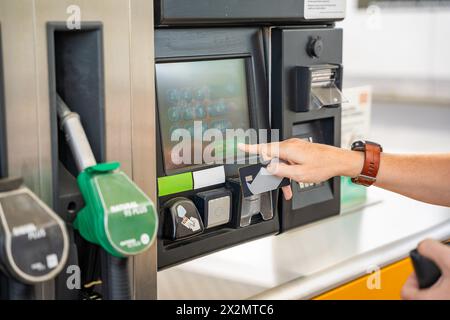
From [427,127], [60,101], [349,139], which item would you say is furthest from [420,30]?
[60,101]

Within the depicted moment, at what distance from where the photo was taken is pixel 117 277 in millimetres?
868

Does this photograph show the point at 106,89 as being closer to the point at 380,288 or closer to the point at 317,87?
the point at 317,87

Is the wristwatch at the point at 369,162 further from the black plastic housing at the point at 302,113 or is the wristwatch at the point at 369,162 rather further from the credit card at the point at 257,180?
the credit card at the point at 257,180

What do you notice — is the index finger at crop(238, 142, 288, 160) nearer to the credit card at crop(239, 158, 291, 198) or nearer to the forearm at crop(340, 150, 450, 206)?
the credit card at crop(239, 158, 291, 198)

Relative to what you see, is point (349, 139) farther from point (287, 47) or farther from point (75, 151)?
point (75, 151)

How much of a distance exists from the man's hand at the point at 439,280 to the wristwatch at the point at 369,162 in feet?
1.90

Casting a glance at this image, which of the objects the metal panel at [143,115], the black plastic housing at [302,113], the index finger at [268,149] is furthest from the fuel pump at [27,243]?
the black plastic housing at [302,113]

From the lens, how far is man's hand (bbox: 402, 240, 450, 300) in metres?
0.90

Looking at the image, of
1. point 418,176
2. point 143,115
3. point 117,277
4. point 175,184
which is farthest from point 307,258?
point 117,277

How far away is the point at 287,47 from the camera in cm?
132

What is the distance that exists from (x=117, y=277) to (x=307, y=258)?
2.67 feet

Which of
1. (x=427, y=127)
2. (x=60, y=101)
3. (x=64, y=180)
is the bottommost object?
(x=427, y=127)

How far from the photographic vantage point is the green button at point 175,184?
115 cm

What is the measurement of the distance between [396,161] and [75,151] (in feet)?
2.93
